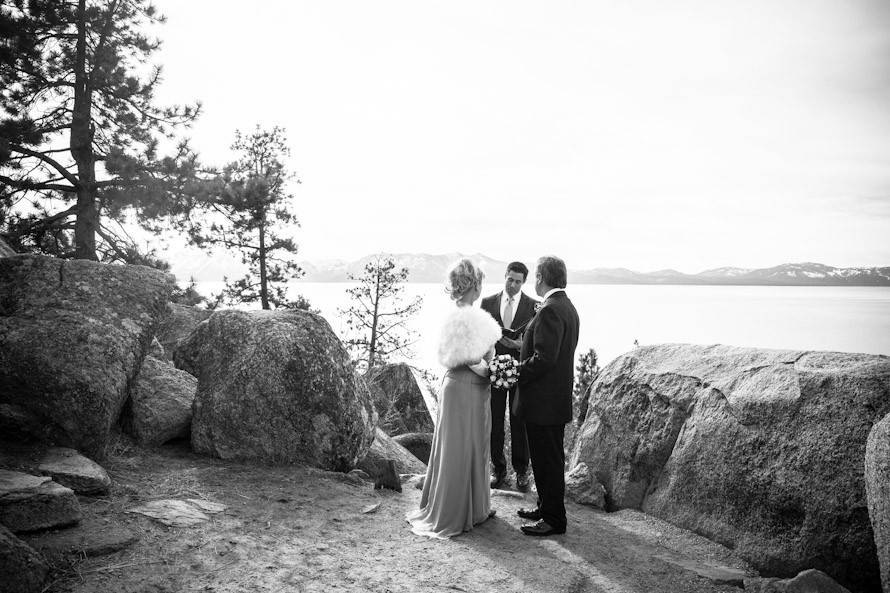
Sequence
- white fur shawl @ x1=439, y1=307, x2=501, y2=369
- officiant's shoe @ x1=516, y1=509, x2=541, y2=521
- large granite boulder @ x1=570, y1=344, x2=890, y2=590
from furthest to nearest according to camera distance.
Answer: officiant's shoe @ x1=516, y1=509, x2=541, y2=521 < white fur shawl @ x1=439, y1=307, x2=501, y2=369 < large granite boulder @ x1=570, y1=344, x2=890, y2=590

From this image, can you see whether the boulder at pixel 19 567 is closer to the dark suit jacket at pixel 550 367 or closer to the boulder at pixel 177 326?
the dark suit jacket at pixel 550 367

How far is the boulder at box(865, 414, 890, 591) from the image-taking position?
428 cm

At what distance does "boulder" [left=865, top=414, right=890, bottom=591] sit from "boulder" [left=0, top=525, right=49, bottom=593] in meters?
6.29

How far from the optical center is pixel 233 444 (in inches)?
291

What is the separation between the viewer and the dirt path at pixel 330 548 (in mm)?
4598

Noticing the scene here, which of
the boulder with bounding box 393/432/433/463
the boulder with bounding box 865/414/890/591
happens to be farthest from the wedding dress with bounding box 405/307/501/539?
the boulder with bounding box 393/432/433/463

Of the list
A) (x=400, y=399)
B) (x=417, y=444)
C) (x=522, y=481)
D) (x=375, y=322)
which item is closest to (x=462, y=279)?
(x=522, y=481)

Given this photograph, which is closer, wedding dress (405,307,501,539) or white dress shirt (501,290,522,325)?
wedding dress (405,307,501,539)

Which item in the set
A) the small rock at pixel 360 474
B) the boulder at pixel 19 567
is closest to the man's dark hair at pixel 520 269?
the small rock at pixel 360 474

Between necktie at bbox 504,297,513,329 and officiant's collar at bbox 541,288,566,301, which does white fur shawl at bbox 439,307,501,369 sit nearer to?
officiant's collar at bbox 541,288,566,301

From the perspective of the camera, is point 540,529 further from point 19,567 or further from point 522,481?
point 19,567

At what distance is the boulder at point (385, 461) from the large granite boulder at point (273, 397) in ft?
1.33

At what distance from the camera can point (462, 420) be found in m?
6.23

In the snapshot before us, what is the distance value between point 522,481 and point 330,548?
3.30 meters
